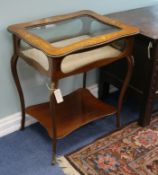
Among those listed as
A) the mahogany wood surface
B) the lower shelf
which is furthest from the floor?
the mahogany wood surface

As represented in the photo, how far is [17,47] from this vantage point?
1.58m

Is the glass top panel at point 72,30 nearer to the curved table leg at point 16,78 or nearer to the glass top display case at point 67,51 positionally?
the glass top display case at point 67,51

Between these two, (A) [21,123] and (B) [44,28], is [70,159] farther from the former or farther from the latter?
(B) [44,28]

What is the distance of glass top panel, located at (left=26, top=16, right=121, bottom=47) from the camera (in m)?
1.56

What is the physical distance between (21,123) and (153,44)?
2.96ft

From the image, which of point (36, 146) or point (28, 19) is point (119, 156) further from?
point (28, 19)

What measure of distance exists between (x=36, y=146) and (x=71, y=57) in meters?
0.57

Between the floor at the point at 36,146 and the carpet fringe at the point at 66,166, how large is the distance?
2 centimetres

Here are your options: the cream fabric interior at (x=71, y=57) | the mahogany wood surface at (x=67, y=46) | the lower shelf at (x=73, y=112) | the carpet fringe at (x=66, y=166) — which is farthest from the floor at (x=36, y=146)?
the mahogany wood surface at (x=67, y=46)

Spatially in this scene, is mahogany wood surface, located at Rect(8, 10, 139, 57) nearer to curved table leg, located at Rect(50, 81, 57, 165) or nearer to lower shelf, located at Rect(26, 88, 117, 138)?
curved table leg, located at Rect(50, 81, 57, 165)

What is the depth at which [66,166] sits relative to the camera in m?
1.64

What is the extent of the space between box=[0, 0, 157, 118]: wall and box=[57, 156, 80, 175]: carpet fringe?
16.7 inches

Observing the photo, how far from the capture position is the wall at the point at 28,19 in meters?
1.60

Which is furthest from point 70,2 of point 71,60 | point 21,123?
point 21,123
